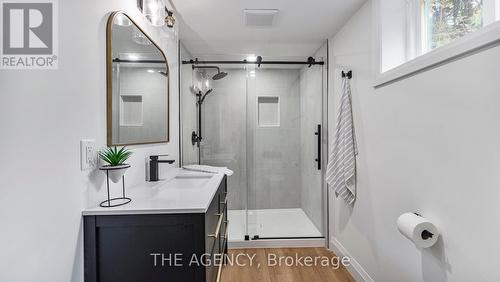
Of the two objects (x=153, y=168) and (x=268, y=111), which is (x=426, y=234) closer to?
(x=153, y=168)

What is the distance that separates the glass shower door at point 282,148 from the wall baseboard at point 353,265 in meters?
0.47

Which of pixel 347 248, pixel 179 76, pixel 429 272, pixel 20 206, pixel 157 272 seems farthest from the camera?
pixel 179 76

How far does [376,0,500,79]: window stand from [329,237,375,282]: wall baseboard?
5.00ft

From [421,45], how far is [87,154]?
1.98m

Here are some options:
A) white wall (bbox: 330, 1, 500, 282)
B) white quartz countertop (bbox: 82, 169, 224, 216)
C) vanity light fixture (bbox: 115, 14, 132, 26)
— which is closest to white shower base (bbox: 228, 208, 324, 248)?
white wall (bbox: 330, 1, 500, 282)

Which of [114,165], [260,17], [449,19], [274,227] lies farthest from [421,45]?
[274,227]

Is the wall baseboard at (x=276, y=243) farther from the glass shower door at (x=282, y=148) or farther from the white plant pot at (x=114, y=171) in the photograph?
the white plant pot at (x=114, y=171)

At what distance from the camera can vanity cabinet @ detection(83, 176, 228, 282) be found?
1.05m

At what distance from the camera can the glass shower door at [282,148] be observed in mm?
3207

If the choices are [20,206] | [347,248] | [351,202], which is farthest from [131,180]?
[347,248]

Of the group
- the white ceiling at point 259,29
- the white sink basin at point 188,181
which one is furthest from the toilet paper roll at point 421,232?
the white ceiling at point 259,29

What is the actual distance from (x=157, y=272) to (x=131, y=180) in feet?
2.05

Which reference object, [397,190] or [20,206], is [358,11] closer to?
[397,190]

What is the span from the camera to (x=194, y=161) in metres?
3.13
